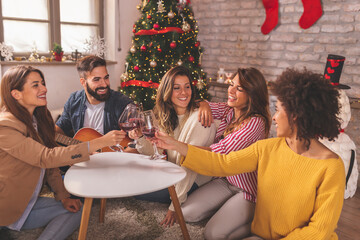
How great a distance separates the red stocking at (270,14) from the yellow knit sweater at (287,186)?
2.64 meters

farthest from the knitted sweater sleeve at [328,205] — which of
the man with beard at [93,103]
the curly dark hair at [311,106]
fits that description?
the man with beard at [93,103]

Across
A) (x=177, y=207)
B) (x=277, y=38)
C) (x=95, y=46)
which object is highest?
(x=277, y=38)

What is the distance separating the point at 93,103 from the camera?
263 centimetres

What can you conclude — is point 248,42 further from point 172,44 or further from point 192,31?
point 172,44

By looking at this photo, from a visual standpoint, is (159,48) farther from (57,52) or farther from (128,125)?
(128,125)

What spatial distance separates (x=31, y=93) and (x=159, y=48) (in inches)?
85.4

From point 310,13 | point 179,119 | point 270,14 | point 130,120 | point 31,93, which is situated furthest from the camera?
point 270,14

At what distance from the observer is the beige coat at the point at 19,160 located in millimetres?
1578

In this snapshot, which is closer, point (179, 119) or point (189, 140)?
point (189, 140)

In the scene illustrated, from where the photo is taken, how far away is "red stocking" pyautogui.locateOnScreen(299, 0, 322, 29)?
10.9 ft

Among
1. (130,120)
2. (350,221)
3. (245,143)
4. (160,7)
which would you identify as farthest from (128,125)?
(160,7)

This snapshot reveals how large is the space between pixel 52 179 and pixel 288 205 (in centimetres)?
140

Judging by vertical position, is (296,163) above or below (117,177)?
above

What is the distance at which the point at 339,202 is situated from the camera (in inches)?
51.3
